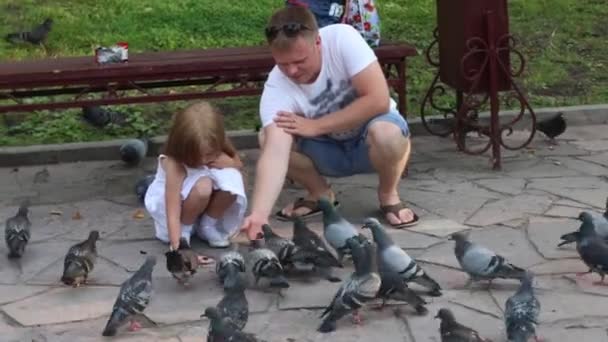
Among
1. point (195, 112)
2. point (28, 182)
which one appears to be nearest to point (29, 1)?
point (28, 182)

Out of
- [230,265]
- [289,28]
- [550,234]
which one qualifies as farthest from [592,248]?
[289,28]

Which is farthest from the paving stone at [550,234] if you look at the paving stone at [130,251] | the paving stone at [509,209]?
the paving stone at [130,251]

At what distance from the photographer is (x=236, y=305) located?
514 centimetres

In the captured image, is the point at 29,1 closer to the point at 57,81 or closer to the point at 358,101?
the point at 57,81

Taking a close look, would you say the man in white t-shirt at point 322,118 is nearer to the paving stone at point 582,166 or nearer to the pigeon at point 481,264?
the pigeon at point 481,264

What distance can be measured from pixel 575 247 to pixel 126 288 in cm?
260

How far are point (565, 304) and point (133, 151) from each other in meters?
3.97

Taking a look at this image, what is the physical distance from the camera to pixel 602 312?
5.49 metres

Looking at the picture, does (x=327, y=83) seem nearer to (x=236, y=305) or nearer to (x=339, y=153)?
(x=339, y=153)

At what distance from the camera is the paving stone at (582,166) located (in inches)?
318

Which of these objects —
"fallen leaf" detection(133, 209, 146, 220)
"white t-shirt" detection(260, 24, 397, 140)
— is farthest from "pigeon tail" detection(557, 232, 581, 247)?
"fallen leaf" detection(133, 209, 146, 220)

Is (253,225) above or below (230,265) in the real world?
above

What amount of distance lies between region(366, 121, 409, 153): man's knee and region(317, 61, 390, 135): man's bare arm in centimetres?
12

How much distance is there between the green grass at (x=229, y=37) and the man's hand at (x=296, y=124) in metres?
3.14
